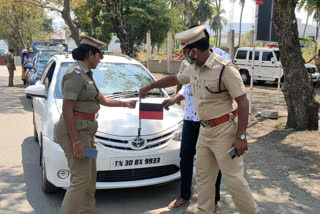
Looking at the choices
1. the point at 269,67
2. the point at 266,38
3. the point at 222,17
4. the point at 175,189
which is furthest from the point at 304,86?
the point at 222,17

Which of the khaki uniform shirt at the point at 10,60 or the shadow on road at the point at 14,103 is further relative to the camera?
the khaki uniform shirt at the point at 10,60

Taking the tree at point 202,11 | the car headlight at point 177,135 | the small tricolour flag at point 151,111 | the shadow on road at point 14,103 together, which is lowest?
the shadow on road at point 14,103

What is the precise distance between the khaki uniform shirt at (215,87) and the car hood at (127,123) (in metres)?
1.07

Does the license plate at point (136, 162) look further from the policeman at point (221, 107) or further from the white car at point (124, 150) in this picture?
the policeman at point (221, 107)

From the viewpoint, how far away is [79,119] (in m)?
3.01

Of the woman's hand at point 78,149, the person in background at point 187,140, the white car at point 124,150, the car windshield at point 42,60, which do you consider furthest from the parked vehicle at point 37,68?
the woman's hand at point 78,149

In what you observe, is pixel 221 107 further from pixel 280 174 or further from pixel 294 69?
pixel 294 69

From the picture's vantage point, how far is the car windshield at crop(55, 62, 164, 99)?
16.0 ft

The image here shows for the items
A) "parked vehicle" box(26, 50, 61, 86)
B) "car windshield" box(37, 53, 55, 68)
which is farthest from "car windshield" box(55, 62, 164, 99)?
"car windshield" box(37, 53, 55, 68)

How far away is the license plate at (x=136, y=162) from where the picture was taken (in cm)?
373

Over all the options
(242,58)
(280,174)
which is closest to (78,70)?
(280,174)

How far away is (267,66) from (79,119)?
15.9 metres

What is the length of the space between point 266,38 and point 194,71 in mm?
5673

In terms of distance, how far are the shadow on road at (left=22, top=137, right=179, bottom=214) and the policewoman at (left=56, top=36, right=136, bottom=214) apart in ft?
2.60
